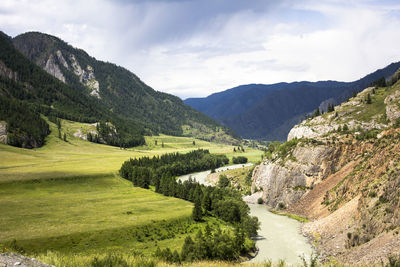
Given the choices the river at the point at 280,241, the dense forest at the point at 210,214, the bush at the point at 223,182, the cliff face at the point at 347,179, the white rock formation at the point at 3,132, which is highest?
the white rock formation at the point at 3,132

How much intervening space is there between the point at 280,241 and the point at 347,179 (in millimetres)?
29201

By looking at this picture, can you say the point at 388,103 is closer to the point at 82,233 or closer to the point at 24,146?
the point at 82,233

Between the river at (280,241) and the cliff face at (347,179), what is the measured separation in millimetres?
3839

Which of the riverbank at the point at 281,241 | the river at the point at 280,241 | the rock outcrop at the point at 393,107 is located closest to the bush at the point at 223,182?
the river at the point at 280,241

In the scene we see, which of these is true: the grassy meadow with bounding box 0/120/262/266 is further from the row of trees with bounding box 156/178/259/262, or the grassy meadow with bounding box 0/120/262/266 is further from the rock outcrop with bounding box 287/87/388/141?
the rock outcrop with bounding box 287/87/388/141

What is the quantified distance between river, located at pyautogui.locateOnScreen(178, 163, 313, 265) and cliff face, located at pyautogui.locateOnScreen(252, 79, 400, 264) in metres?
3.84

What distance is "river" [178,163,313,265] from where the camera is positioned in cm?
6119

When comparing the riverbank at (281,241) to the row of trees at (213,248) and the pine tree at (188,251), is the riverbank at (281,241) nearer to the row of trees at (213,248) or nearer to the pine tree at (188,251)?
the row of trees at (213,248)

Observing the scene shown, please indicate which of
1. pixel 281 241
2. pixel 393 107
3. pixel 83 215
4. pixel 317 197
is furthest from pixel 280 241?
pixel 393 107

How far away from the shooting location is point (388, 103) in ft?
363

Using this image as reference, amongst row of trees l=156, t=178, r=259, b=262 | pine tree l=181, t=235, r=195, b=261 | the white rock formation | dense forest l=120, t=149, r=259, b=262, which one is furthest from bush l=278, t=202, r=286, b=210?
the white rock formation

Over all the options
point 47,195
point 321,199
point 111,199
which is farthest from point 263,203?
point 47,195

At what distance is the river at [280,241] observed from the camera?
61188 millimetres

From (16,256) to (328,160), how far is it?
340ft
